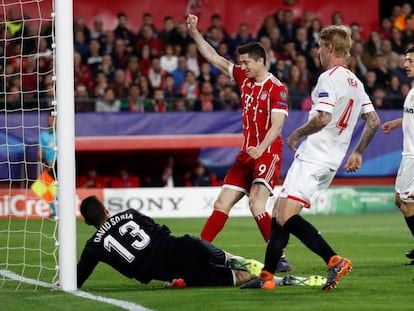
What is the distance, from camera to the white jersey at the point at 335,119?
8.11 m

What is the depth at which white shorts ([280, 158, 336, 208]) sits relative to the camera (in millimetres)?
8133

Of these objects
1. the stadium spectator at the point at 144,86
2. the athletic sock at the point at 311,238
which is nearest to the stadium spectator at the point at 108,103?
the stadium spectator at the point at 144,86

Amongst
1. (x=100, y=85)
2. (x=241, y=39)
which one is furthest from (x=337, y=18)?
(x=100, y=85)

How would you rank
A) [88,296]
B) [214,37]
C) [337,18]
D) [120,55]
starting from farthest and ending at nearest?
[337,18] → [214,37] → [120,55] → [88,296]

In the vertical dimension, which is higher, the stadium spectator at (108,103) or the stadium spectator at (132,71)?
the stadium spectator at (132,71)

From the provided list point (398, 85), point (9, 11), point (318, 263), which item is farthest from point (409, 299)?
point (398, 85)

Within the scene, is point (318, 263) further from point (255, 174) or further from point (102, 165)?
point (102, 165)

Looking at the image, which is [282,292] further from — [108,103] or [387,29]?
[387,29]

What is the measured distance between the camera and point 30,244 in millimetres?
13219

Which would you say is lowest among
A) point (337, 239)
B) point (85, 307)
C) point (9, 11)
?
point (337, 239)

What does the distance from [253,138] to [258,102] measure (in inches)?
14.4

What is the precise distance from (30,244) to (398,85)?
11491 millimetres

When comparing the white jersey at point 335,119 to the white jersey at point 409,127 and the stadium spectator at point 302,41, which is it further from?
the stadium spectator at point 302,41

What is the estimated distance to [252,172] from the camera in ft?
32.7
